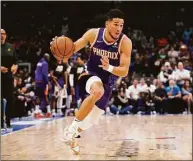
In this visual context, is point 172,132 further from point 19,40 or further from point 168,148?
point 19,40

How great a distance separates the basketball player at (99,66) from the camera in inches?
150

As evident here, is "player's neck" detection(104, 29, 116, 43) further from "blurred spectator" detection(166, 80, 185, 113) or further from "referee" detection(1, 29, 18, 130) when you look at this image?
"blurred spectator" detection(166, 80, 185, 113)

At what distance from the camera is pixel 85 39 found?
4031 mm

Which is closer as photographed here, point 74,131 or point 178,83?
point 74,131

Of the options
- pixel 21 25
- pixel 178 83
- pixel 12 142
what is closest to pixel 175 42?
pixel 178 83

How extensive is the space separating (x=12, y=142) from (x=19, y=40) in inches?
502

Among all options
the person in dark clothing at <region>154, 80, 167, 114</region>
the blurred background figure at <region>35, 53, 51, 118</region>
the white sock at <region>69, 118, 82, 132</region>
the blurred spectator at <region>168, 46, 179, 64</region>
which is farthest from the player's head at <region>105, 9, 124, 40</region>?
the blurred spectator at <region>168, 46, 179, 64</region>

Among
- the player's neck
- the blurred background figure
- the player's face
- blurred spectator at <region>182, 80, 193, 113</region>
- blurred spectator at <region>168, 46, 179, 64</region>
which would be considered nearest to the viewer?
the player's face

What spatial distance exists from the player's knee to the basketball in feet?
1.22

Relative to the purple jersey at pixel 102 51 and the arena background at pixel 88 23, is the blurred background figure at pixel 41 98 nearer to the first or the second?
the arena background at pixel 88 23

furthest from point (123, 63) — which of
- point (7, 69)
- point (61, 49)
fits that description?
point (7, 69)

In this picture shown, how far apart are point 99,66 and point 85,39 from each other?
1.29 ft

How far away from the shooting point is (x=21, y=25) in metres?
20.7

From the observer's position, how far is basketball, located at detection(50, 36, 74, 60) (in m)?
3.74
